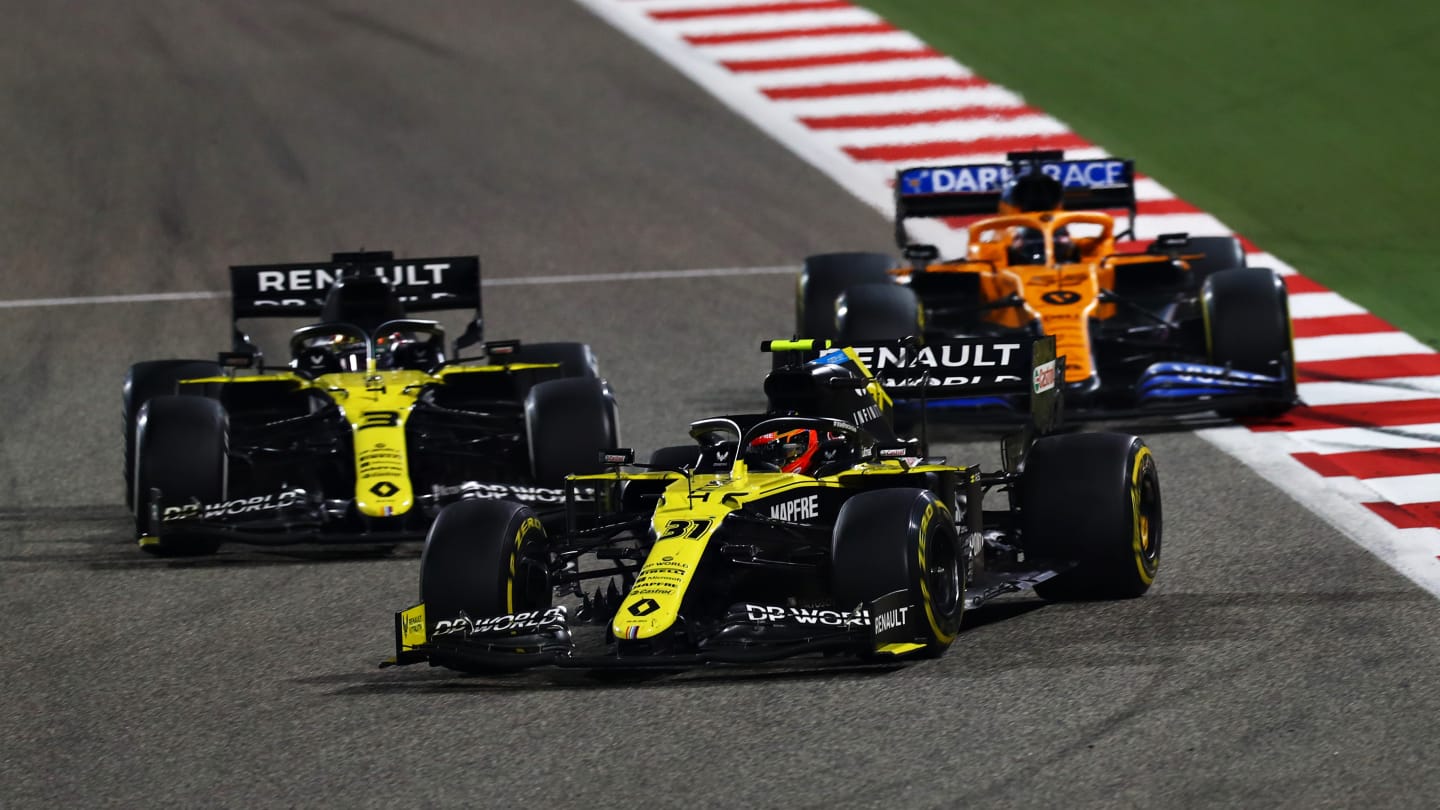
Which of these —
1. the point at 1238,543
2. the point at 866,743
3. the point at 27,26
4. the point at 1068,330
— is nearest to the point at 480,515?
the point at 866,743

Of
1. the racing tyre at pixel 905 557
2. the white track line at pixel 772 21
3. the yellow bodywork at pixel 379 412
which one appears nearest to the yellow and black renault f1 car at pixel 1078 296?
the yellow bodywork at pixel 379 412

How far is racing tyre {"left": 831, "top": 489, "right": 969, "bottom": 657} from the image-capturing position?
10555 millimetres

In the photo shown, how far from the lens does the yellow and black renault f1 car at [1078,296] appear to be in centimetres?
1712

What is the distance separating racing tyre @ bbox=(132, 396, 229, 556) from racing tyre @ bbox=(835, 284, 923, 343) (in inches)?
203

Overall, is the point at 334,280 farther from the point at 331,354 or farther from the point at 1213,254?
the point at 1213,254

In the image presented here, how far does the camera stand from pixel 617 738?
32.8 feet

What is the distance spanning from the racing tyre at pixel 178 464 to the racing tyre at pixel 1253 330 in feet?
23.5

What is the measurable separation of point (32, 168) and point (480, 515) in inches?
688

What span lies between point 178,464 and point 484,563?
3.96m

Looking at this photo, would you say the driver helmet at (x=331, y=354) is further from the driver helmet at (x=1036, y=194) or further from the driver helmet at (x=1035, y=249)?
the driver helmet at (x=1036, y=194)

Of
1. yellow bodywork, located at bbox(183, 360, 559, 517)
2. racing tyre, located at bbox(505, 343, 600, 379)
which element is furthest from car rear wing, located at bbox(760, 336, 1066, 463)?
racing tyre, located at bbox(505, 343, 600, 379)

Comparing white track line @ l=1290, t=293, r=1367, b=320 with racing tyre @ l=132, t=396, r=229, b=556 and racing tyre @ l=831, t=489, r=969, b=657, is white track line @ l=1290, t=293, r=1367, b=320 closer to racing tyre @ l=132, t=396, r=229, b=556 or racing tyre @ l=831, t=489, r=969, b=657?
racing tyre @ l=132, t=396, r=229, b=556

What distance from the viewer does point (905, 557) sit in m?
10.5

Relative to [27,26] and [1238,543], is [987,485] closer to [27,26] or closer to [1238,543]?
[1238,543]
